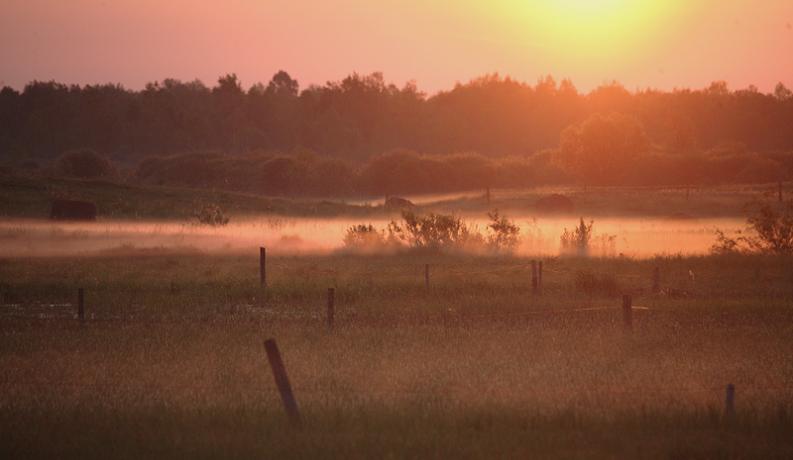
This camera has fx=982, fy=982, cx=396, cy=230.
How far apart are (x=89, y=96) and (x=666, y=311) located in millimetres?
128261

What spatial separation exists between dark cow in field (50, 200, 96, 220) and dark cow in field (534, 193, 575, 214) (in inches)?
1260

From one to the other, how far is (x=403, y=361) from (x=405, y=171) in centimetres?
8558

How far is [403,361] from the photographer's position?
20.9m

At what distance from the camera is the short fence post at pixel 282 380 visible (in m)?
14.3

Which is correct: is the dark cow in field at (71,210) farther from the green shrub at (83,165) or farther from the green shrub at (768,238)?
the green shrub at (768,238)

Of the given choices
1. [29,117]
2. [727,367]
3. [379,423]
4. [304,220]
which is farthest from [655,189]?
[29,117]

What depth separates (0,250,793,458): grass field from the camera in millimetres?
14203

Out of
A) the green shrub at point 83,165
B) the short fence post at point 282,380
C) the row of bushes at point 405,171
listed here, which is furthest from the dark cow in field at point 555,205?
the short fence post at point 282,380

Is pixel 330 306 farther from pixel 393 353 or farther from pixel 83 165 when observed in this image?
pixel 83 165

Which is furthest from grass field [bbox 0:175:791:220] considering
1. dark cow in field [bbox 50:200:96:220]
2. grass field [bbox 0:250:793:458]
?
grass field [bbox 0:250:793:458]

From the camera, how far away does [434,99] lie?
16588 centimetres

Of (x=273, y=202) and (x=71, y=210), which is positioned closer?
(x=71, y=210)

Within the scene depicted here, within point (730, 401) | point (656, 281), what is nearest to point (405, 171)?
point (656, 281)

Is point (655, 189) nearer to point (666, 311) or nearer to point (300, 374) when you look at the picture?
point (666, 311)
